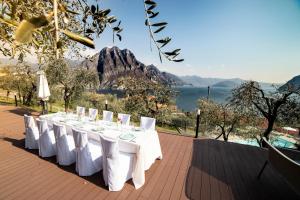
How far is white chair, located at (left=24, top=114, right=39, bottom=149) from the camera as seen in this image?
482 centimetres

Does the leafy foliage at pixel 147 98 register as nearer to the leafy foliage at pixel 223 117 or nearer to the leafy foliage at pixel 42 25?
the leafy foliage at pixel 223 117

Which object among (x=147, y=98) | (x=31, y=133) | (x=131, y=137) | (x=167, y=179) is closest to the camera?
(x=167, y=179)

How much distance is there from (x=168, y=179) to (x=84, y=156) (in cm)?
170

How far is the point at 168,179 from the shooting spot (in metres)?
3.94

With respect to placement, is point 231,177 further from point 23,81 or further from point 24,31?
point 23,81

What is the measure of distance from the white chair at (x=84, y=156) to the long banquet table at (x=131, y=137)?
37 cm

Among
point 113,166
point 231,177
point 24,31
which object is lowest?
point 231,177

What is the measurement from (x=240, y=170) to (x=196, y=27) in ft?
10.9

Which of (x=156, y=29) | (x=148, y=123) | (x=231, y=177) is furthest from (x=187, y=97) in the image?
(x=156, y=29)

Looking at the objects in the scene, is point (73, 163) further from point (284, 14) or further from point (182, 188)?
point (284, 14)

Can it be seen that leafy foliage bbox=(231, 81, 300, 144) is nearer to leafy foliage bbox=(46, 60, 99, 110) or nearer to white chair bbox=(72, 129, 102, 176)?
white chair bbox=(72, 129, 102, 176)

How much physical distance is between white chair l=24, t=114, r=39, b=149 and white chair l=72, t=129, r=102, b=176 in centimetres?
169

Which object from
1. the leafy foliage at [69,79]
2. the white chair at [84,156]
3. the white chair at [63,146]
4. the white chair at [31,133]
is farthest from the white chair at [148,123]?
the leafy foliage at [69,79]

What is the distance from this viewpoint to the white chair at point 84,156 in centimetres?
377
